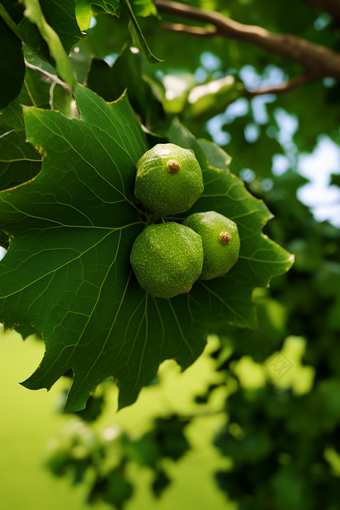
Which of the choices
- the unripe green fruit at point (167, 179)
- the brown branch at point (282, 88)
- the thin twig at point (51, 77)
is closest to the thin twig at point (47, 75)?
the thin twig at point (51, 77)

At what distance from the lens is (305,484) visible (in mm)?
1628

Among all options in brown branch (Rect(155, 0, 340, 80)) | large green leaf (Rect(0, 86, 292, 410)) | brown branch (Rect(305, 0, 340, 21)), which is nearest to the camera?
large green leaf (Rect(0, 86, 292, 410))

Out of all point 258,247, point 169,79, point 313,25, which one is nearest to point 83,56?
point 258,247

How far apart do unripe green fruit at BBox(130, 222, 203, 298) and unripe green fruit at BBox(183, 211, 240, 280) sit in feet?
0.07

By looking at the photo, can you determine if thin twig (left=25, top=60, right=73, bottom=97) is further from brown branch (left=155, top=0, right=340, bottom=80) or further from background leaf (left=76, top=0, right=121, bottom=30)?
brown branch (left=155, top=0, right=340, bottom=80)

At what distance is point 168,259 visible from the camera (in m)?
0.42

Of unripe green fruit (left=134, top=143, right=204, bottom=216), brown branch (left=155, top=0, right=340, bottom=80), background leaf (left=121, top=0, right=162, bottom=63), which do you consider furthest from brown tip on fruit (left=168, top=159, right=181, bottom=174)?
brown branch (left=155, top=0, right=340, bottom=80)

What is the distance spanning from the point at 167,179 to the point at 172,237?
0.22 feet

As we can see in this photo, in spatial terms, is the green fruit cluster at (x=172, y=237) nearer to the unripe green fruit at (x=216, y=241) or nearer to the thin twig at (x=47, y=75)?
the unripe green fruit at (x=216, y=241)

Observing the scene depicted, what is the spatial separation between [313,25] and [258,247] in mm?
1814

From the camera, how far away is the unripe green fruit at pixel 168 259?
0.42 metres

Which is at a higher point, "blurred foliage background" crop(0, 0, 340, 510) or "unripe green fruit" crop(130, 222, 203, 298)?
"unripe green fruit" crop(130, 222, 203, 298)

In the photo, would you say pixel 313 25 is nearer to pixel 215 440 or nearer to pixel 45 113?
pixel 45 113

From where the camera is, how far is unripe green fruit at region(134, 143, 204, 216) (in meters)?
0.43
